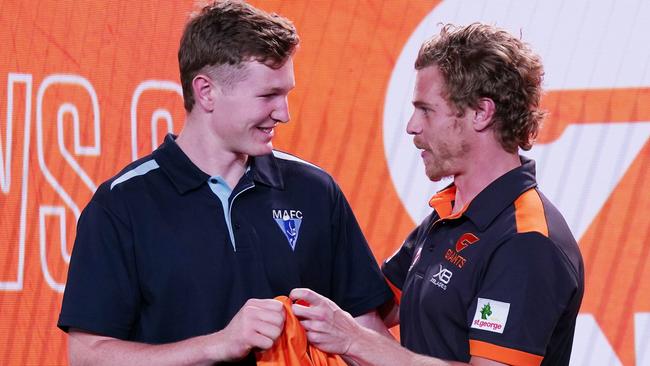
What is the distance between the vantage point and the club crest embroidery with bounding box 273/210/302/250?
8.56ft

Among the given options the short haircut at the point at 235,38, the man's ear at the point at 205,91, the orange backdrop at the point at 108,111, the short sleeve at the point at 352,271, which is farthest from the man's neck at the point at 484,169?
the orange backdrop at the point at 108,111

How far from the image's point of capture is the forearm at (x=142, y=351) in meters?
2.32

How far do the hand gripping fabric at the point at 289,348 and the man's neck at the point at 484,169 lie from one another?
21.9 inches

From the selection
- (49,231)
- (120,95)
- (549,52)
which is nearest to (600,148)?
(549,52)

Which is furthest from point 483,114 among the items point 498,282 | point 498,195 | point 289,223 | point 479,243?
point 289,223

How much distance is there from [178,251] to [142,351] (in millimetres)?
256

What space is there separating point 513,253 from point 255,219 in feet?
2.14

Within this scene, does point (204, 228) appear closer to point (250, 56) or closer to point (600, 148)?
point (250, 56)

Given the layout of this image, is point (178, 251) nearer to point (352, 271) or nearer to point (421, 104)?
point (352, 271)

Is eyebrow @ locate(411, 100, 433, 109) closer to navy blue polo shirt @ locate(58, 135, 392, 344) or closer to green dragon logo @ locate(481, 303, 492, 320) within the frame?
navy blue polo shirt @ locate(58, 135, 392, 344)

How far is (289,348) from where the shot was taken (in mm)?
2381

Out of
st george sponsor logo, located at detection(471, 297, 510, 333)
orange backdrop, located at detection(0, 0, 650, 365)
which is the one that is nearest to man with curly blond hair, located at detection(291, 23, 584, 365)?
st george sponsor logo, located at detection(471, 297, 510, 333)

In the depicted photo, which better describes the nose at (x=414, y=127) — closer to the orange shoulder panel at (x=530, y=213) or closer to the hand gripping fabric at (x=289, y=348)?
the orange shoulder panel at (x=530, y=213)

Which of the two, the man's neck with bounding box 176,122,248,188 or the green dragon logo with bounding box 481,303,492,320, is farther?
the man's neck with bounding box 176,122,248,188
